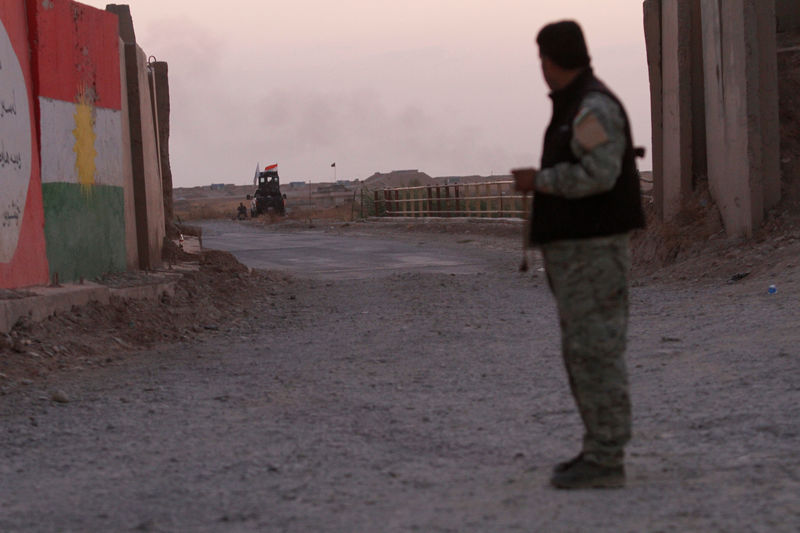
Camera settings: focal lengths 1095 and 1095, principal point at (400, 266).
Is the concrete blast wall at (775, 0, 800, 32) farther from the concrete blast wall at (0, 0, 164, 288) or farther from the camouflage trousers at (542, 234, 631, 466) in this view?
the camouflage trousers at (542, 234, 631, 466)

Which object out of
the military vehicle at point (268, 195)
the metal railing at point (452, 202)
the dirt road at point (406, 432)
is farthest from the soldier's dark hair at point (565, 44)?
the military vehicle at point (268, 195)

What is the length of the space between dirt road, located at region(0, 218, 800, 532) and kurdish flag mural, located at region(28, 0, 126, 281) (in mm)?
1688

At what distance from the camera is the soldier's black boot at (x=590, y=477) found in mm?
3803

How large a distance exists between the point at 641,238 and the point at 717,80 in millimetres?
2774

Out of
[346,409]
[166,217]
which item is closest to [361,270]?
[166,217]

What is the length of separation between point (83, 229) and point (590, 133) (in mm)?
7177

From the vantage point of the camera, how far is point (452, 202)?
115ft

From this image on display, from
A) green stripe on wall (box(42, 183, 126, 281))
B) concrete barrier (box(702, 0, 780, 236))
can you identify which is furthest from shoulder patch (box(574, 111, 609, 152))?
concrete barrier (box(702, 0, 780, 236))

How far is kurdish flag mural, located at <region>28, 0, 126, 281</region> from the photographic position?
922 centimetres

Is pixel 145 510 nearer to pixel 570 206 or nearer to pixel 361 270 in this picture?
pixel 570 206

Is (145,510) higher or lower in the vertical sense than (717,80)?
lower

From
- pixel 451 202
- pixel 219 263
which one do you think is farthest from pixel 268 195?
pixel 219 263

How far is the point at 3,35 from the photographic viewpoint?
824 cm

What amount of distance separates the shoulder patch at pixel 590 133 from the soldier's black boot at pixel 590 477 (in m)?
1.11
